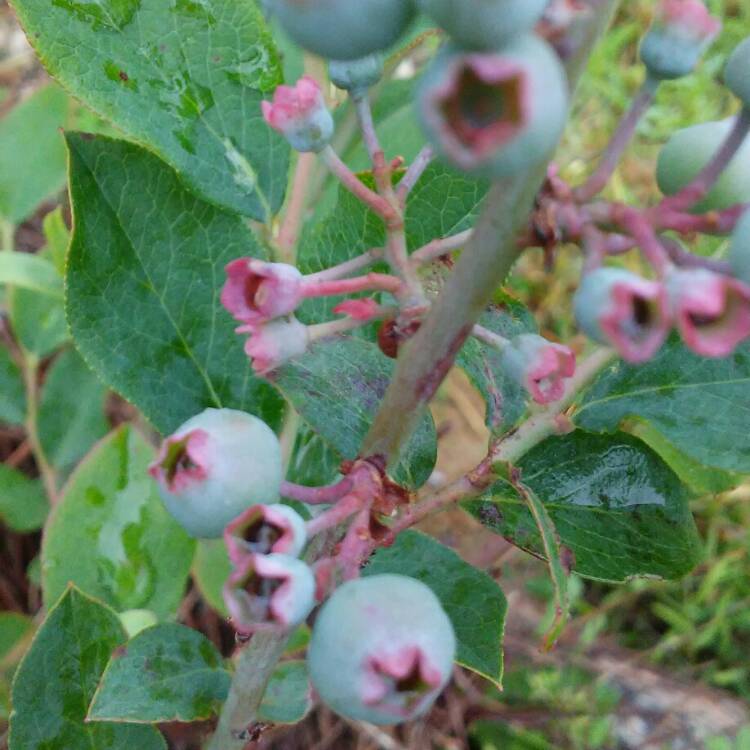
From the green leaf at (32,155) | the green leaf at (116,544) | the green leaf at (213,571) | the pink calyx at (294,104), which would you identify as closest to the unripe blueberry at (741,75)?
the pink calyx at (294,104)

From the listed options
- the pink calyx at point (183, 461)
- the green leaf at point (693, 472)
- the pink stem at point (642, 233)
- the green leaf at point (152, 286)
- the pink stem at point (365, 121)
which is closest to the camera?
the pink stem at point (642, 233)

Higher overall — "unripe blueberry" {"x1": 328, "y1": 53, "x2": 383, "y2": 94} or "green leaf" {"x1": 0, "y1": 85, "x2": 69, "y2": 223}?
"unripe blueberry" {"x1": 328, "y1": 53, "x2": 383, "y2": 94}

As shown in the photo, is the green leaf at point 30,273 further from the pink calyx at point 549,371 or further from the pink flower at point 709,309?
the pink flower at point 709,309

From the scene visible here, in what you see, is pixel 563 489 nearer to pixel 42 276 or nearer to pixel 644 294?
pixel 644 294

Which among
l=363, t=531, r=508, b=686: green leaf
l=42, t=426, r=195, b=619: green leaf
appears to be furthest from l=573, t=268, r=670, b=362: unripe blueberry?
l=42, t=426, r=195, b=619: green leaf

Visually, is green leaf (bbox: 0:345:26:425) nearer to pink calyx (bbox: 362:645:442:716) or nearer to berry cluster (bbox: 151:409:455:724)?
berry cluster (bbox: 151:409:455:724)

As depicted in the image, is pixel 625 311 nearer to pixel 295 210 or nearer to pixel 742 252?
pixel 742 252

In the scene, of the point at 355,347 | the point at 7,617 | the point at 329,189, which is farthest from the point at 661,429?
the point at 7,617

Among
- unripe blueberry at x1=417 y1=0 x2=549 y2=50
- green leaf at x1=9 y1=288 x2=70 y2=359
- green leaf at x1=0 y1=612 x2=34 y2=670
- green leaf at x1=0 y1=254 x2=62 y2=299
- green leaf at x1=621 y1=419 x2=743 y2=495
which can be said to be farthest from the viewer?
green leaf at x1=9 y1=288 x2=70 y2=359
